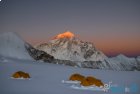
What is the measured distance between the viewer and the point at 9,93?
49.2ft

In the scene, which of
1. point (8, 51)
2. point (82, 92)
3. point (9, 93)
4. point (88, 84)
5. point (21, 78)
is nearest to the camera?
point (9, 93)

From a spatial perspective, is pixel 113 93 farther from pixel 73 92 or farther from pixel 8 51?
pixel 8 51

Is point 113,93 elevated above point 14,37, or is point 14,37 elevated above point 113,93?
point 14,37

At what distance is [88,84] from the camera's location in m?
21.0

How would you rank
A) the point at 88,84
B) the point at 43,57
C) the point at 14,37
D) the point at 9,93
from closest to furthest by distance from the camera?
the point at 9,93 → the point at 88,84 → the point at 14,37 → the point at 43,57

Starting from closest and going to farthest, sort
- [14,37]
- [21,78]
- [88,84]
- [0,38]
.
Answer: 1. [88,84]
2. [21,78]
3. [0,38]
4. [14,37]

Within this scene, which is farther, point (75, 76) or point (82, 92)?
point (75, 76)

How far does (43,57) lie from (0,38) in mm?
52985

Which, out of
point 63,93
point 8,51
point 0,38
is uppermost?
point 0,38

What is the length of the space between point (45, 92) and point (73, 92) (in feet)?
6.04

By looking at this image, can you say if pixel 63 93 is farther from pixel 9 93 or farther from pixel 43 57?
pixel 43 57

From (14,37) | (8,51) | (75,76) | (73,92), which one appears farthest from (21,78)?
(14,37)

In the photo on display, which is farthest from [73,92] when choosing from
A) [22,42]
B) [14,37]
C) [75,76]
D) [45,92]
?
[22,42]

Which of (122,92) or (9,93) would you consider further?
(122,92)
